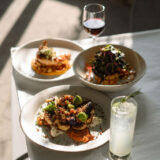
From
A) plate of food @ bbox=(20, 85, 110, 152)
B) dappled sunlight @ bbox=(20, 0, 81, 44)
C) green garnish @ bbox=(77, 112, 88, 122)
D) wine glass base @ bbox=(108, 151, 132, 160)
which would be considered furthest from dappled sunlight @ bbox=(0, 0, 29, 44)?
wine glass base @ bbox=(108, 151, 132, 160)

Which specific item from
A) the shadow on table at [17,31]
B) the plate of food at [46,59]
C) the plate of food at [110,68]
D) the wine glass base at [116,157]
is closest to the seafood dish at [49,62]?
the plate of food at [46,59]

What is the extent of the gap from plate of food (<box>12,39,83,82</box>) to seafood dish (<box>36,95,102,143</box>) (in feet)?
0.68

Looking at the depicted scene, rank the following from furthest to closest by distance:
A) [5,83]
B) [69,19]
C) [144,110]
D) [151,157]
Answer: [69,19]
[5,83]
[144,110]
[151,157]

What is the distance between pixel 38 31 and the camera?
3383 millimetres

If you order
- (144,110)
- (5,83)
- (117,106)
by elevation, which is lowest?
(5,83)

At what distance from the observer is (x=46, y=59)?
1.44m

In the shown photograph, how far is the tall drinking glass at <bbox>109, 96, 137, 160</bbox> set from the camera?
2.80 feet

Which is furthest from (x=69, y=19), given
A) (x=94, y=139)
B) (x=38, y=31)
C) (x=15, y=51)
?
(x=94, y=139)

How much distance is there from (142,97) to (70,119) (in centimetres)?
37

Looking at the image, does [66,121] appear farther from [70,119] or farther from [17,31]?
[17,31]

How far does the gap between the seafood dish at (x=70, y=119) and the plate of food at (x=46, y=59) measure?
0.21 metres

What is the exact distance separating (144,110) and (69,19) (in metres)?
2.58

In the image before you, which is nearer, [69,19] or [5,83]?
[5,83]

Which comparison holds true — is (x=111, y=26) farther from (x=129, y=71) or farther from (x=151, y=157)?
(x=151, y=157)
